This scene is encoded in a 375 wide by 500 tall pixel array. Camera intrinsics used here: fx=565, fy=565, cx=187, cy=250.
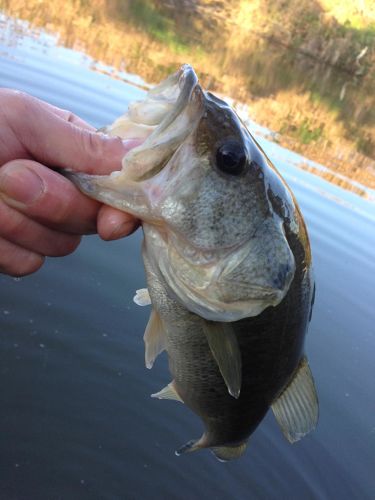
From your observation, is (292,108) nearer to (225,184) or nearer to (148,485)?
(148,485)

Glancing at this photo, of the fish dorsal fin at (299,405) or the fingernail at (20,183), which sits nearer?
the fingernail at (20,183)

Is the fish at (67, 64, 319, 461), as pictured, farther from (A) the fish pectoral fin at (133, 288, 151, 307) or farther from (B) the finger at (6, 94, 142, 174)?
(A) the fish pectoral fin at (133, 288, 151, 307)

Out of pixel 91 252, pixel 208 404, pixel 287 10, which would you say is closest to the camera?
pixel 208 404

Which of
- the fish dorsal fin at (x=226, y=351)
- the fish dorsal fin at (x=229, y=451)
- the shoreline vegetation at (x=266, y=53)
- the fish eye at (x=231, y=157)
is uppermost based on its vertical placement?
the fish eye at (x=231, y=157)

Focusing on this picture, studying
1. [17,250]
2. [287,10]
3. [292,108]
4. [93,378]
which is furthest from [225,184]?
[287,10]

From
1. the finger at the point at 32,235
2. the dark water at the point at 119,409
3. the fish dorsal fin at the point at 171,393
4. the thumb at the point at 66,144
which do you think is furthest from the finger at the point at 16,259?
the dark water at the point at 119,409

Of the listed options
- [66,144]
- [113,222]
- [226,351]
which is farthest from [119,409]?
[66,144]

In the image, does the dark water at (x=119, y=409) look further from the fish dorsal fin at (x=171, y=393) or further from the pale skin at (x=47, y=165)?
the pale skin at (x=47, y=165)

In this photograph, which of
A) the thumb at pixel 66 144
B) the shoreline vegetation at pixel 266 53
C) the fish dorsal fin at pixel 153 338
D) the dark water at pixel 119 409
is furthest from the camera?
the shoreline vegetation at pixel 266 53
